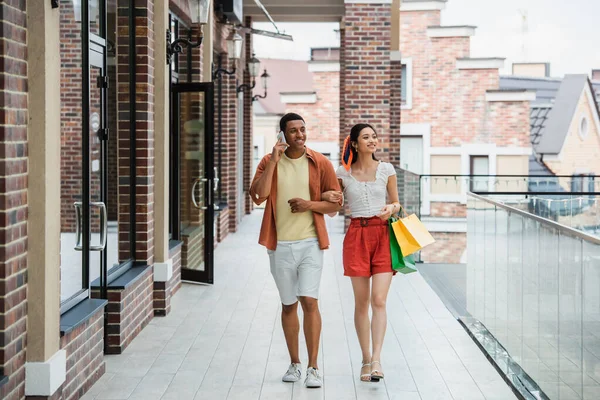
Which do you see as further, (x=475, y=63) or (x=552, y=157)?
(x=552, y=157)

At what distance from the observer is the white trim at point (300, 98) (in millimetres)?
27562

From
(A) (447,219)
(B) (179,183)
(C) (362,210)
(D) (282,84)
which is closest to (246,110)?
(A) (447,219)

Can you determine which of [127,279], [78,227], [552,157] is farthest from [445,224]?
[552,157]

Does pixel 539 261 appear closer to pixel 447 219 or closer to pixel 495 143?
pixel 447 219

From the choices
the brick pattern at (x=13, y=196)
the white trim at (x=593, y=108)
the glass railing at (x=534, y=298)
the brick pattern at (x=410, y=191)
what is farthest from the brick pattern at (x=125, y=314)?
the white trim at (x=593, y=108)

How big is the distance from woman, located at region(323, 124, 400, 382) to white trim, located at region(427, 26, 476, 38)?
22795mm

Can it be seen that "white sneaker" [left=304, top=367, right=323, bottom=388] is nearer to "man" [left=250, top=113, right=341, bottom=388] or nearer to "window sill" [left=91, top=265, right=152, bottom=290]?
"man" [left=250, top=113, right=341, bottom=388]

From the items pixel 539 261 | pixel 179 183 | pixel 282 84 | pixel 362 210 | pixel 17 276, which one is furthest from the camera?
pixel 282 84

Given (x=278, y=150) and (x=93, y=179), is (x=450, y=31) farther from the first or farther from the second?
(x=278, y=150)

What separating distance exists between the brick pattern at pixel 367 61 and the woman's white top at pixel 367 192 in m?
8.61

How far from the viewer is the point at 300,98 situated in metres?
27.9

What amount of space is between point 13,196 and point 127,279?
259 centimetres

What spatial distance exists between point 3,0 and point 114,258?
10.8 feet

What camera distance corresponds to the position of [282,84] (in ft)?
137
